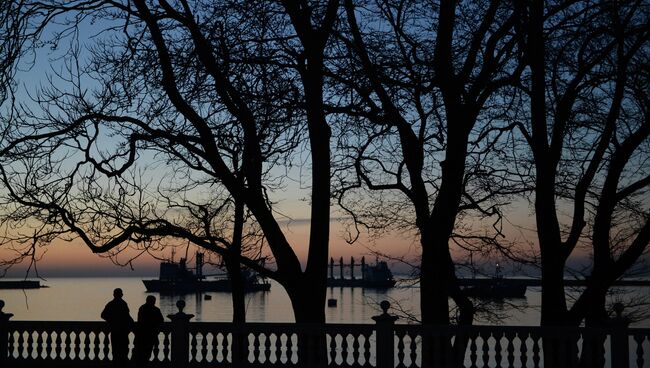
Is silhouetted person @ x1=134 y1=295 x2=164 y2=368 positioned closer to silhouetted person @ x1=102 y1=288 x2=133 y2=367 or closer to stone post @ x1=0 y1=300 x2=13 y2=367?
silhouetted person @ x1=102 y1=288 x2=133 y2=367

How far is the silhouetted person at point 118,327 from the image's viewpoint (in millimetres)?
13673

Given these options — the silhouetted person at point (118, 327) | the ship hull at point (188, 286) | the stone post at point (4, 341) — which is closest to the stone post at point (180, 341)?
the silhouetted person at point (118, 327)

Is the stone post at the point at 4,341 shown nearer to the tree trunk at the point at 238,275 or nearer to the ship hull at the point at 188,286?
the tree trunk at the point at 238,275

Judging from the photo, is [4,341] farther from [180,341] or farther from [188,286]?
[188,286]

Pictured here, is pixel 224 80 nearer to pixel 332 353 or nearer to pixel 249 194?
pixel 249 194

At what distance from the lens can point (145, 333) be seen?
13.5 m

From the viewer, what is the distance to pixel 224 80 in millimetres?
14641

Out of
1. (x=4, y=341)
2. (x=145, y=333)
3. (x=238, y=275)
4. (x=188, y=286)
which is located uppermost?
(x=238, y=275)

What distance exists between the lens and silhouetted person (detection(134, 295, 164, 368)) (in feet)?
44.4

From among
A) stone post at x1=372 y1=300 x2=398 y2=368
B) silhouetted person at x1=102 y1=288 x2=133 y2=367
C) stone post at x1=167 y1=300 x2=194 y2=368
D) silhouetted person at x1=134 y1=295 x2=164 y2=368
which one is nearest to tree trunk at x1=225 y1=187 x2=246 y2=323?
silhouetted person at x1=102 y1=288 x2=133 y2=367

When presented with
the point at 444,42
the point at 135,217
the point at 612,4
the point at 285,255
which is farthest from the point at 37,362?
the point at 612,4

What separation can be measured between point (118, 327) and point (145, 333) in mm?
629

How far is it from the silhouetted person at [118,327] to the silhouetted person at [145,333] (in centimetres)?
26

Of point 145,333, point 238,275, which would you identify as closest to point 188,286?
point 238,275
